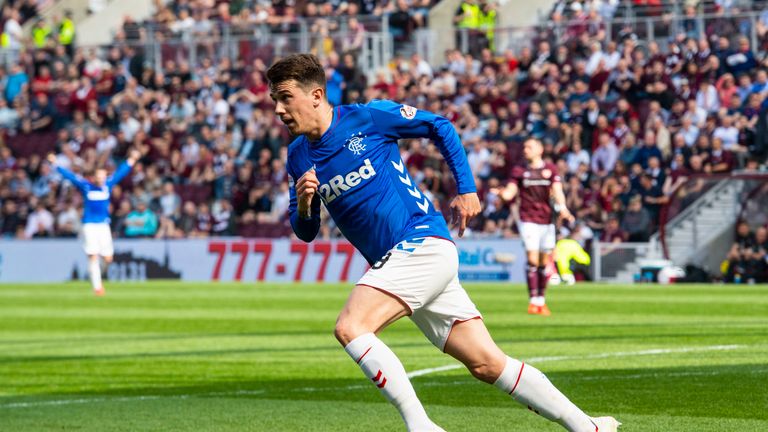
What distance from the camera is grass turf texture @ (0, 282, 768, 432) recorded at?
978 centimetres

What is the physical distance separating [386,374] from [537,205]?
528 inches

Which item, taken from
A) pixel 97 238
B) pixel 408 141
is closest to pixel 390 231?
pixel 97 238

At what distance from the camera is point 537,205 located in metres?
20.1

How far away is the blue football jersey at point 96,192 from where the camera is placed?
27.5 meters

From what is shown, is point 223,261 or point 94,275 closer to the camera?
point 94,275

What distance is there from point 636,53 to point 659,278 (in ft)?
17.3

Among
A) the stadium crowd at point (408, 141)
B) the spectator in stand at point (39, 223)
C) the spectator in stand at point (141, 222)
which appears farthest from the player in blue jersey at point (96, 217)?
the spectator in stand at point (39, 223)

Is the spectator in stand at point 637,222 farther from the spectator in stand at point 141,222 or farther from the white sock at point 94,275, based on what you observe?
the spectator in stand at point 141,222

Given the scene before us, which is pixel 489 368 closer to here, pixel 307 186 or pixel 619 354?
pixel 307 186

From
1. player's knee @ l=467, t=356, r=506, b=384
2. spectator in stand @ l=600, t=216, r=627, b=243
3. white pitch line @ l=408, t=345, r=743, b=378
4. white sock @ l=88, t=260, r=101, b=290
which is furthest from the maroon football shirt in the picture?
player's knee @ l=467, t=356, r=506, b=384

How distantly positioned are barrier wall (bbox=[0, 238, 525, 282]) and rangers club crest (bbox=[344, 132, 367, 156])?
2187 cm

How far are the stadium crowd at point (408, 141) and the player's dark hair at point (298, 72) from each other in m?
21.4

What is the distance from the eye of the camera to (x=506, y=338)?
15.5m

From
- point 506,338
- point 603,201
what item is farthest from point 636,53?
point 506,338
